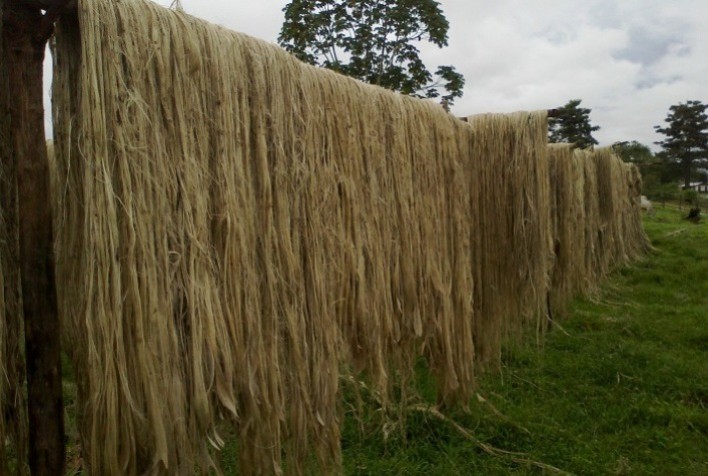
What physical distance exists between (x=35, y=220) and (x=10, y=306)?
0.24 meters

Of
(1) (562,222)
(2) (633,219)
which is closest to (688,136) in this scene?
(2) (633,219)

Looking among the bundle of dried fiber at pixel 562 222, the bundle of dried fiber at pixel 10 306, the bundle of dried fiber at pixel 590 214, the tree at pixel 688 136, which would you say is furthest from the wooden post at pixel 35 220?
the tree at pixel 688 136

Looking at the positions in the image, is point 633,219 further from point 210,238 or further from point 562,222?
point 210,238

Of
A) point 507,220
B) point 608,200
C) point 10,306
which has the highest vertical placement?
point 608,200

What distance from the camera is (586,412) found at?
396 centimetres

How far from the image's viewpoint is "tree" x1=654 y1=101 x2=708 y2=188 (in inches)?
1000

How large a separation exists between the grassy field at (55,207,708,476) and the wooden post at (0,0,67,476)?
1.43 metres

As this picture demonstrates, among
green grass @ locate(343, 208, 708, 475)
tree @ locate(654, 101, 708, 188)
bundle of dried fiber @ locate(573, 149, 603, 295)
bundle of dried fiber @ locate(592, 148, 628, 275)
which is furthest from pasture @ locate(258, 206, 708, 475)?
tree @ locate(654, 101, 708, 188)

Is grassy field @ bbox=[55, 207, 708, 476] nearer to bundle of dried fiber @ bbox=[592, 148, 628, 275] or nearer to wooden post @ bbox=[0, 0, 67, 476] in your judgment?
wooden post @ bbox=[0, 0, 67, 476]

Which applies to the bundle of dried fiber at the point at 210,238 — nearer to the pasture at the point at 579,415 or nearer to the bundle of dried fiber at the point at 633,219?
the pasture at the point at 579,415

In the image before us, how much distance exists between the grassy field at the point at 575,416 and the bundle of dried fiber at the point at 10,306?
1460mm

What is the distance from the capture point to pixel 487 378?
4438mm

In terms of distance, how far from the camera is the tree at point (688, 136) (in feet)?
83.3

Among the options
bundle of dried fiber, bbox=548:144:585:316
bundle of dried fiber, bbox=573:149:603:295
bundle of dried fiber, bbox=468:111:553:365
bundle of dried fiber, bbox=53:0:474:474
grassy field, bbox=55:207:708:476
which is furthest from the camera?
bundle of dried fiber, bbox=573:149:603:295
